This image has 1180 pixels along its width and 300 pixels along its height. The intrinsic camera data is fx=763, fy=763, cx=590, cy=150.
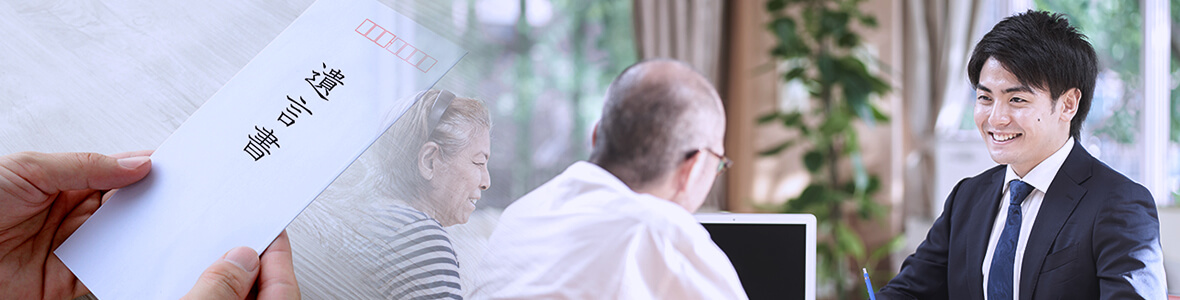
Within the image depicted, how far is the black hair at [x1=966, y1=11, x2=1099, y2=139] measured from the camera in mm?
849

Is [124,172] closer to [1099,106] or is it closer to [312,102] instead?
[312,102]

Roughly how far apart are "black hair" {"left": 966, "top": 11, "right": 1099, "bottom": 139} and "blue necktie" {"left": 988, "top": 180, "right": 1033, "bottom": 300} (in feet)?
0.39

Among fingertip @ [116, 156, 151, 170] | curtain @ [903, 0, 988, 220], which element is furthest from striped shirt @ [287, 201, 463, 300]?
curtain @ [903, 0, 988, 220]

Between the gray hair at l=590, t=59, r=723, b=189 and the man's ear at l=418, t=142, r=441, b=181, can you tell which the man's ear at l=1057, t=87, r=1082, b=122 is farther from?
the man's ear at l=418, t=142, r=441, b=181

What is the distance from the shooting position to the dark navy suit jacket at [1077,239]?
0.81 meters

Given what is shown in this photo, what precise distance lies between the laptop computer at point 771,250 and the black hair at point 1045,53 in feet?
0.93

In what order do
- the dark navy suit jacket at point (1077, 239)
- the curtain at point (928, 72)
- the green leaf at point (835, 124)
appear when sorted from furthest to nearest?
the curtain at point (928, 72) < the green leaf at point (835, 124) < the dark navy suit jacket at point (1077, 239)

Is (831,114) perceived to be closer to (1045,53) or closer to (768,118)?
(768,118)

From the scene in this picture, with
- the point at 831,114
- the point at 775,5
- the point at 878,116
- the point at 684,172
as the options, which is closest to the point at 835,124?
the point at 831,114

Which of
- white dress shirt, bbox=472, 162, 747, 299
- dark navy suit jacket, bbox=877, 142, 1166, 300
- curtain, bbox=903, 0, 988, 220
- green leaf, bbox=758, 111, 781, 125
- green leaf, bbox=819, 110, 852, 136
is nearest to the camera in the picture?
white dress shirt, bbox=472, 162, 747, 299

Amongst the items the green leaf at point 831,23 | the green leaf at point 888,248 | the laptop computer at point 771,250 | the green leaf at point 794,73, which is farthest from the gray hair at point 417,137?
the green leaf at point 888,248

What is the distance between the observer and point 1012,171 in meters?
0.96

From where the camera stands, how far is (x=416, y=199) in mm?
488

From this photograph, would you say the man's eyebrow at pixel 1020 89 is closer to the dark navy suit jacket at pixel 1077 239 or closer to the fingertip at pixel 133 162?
the dark navy suit jacket at pixel 1077 239
